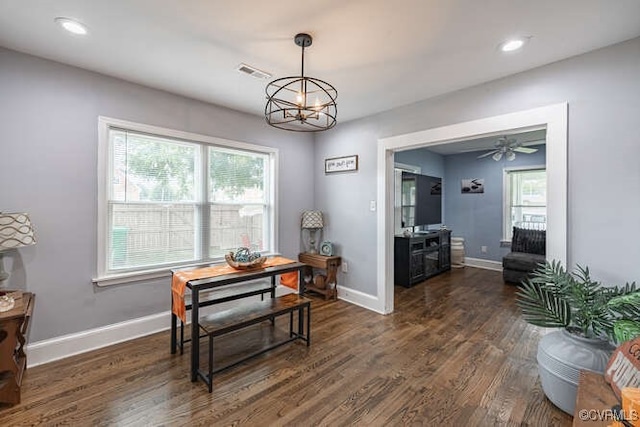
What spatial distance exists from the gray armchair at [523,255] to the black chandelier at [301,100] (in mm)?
4011

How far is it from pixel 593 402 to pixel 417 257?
3.66m

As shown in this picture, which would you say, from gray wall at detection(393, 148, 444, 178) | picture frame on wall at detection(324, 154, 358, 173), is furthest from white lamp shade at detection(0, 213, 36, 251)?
gray wall at detection(393, 148, 444, 178)

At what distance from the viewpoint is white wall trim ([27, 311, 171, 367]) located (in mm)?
2354

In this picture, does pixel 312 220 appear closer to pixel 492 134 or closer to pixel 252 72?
pixel 252 72

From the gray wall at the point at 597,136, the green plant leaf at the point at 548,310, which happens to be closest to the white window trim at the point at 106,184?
the gray wall at the point at 597,136

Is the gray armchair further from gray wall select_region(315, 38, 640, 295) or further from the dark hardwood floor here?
A: gray wall select_region(315, 38, 640, 295)

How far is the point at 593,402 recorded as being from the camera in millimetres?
1290

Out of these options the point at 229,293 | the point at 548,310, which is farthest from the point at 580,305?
the point at 229,293

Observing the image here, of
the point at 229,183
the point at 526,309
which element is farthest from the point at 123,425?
the point at 526,309

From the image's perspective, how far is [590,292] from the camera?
1.86 m

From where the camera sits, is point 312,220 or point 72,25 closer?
point 72,25

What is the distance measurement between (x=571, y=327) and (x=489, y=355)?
2.70ft

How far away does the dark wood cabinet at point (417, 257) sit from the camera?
475 centimetres

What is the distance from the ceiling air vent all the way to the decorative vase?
123 inches
